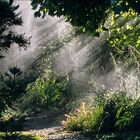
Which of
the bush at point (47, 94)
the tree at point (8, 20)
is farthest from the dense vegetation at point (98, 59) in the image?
the bush at point (47, 94)

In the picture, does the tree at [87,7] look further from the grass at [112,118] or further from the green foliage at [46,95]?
the green foliage at [46,95]

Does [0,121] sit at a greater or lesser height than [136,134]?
greater

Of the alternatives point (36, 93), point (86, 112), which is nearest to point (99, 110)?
point (86, 112)

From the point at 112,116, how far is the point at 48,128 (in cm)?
358

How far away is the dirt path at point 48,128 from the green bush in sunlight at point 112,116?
1.40 feet

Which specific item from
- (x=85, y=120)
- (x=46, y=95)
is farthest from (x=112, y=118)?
(x=46, y=95)

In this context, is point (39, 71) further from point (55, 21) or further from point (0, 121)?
point (0, 121)

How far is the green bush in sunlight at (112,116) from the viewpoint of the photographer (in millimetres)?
8680

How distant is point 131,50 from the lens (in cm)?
1052

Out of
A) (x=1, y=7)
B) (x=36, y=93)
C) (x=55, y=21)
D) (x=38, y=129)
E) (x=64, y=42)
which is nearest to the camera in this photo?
(x=1, y=7)

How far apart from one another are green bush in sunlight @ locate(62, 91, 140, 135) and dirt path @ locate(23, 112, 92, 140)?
43 centimetres

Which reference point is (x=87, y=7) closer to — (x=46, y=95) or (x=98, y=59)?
(x=98, y=59)

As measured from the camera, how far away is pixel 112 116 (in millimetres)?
9586

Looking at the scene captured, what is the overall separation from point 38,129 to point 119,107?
3.87 m
